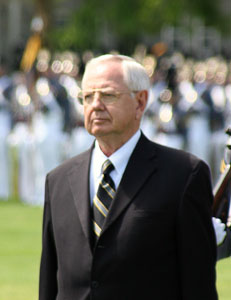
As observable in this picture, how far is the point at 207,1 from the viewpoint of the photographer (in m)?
31.8

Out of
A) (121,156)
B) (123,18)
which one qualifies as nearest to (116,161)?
(121,156)

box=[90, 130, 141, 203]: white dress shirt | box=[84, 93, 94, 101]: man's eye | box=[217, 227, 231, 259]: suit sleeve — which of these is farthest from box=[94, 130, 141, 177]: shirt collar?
box=[217, 227, 231, 259]: suit sleeve

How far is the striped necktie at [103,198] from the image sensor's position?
4.20 meters

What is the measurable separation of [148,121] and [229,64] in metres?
5.72

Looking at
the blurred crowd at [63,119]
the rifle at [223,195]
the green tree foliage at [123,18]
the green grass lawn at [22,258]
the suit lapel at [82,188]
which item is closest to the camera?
the suit lapel at [82,188]

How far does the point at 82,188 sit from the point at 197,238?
0.49m

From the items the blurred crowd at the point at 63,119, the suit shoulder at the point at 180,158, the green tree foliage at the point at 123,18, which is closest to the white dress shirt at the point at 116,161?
the suit shoulder at the point at 180,158

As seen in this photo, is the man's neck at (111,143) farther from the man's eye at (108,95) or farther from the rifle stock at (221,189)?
the rifle stock at (221,189)

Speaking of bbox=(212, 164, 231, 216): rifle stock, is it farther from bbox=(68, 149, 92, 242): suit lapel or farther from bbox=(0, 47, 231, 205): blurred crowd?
bbox=(0, 47, 231, 205): blurred crowd

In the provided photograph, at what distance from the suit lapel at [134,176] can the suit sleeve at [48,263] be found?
33cm

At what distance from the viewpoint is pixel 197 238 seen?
13.6 ft

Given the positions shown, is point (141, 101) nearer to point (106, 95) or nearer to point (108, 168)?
point (106, 95)

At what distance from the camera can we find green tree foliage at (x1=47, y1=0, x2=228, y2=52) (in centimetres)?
2956

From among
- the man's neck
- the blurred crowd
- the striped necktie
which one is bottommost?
the blurred crowd
